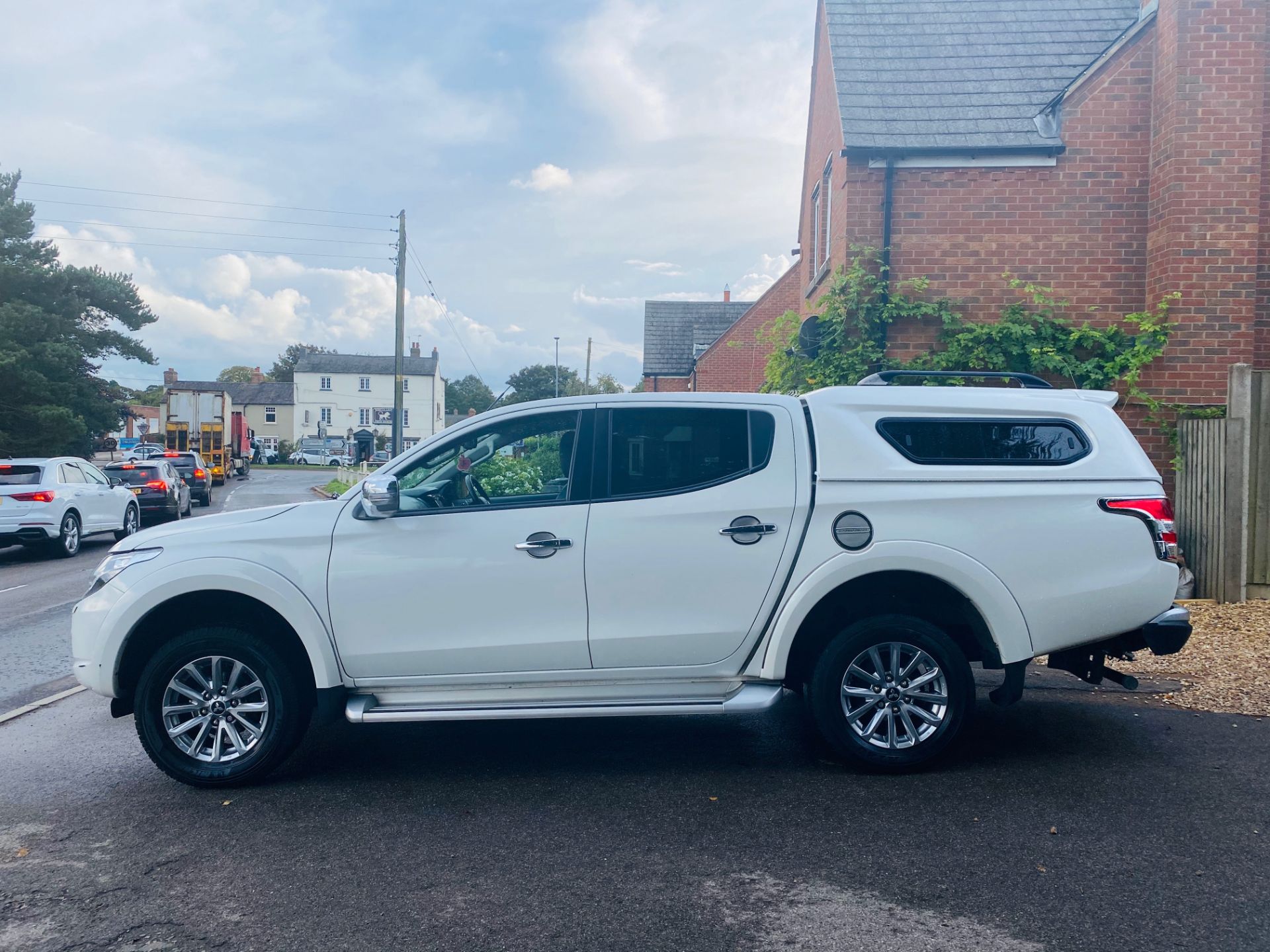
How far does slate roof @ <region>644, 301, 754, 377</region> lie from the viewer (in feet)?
115

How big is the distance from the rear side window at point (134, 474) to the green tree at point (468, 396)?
296ft

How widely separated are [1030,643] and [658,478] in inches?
81.5

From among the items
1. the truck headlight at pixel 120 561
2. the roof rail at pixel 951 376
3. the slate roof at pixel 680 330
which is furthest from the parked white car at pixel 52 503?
the slate roof at pixel 680 330

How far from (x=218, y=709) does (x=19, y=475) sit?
13.0 meters

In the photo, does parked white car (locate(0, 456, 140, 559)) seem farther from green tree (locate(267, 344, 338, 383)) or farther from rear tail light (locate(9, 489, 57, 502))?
green tree (locate(267, 344, 338, 383))

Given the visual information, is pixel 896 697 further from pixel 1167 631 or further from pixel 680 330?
pixel 680 330

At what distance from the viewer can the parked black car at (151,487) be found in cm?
2170

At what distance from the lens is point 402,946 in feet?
10.9

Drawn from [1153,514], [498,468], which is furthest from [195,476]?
[1153,514]

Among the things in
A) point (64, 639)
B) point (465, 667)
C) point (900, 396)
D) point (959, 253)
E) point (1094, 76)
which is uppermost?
point (1094, 76)

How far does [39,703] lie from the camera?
676 cm

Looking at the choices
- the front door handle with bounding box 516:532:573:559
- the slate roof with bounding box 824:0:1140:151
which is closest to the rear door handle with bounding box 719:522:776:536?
the front door handle with bounding box 516:532:573:559

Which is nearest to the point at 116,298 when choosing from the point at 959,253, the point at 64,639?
the point at 64,639

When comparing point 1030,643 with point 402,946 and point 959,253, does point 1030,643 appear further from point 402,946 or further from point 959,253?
point 959,253
